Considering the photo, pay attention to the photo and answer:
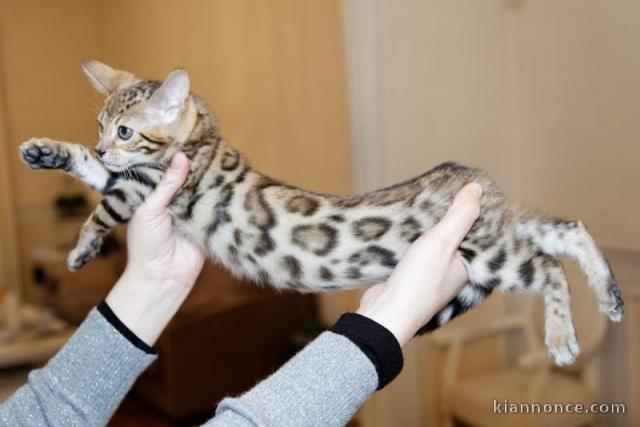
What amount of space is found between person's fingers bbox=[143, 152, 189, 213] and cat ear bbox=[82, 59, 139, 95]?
26cm

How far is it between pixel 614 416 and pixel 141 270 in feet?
6.95

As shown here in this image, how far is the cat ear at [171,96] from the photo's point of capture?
128 centimetres

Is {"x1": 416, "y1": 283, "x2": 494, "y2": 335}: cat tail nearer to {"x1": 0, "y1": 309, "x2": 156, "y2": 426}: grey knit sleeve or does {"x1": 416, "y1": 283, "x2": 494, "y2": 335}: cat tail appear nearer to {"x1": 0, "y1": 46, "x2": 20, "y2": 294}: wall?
{"x1": 0, "y1": 309, "x2": 156, "y2": 426}: grey knit sleeve

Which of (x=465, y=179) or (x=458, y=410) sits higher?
(x=465, y=179)

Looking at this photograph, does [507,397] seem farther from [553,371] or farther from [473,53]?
[473,53]

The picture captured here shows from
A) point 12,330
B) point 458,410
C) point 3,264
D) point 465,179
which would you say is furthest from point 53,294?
point 465,179

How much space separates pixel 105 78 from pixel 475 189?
2.56 ft

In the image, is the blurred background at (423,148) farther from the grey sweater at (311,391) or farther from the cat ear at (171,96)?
the grey sweater at (311,391)

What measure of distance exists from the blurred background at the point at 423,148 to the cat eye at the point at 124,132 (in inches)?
21.5

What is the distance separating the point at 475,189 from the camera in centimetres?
118

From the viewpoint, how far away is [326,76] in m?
3.47

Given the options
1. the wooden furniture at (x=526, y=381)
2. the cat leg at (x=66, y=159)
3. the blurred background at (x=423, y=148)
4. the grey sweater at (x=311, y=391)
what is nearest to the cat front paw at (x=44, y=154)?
the cat leg at (x=66, y=159)

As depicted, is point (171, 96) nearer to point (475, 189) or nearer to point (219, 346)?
point (475, 189)

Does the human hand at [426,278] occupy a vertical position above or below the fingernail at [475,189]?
below
